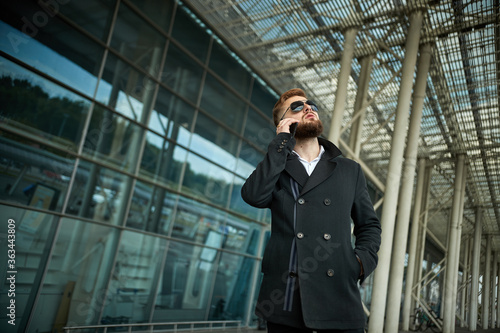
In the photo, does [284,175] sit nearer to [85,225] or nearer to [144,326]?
[85,225]

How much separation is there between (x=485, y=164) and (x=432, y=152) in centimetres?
306

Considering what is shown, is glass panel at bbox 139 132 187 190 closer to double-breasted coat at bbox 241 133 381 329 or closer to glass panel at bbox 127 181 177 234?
glass panel at bbox 127 181 177 234

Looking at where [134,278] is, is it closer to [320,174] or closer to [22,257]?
[22,257]

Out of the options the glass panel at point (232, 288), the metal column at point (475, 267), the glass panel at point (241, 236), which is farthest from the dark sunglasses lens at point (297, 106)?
the metal column at point (475, 267)

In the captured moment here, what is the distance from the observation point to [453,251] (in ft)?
77.0

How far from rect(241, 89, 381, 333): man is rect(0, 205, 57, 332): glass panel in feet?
24.4

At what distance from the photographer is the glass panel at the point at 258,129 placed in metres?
15.1

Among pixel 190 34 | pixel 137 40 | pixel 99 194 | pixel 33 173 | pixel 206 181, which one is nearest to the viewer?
pixel 33 173

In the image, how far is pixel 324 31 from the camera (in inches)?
510

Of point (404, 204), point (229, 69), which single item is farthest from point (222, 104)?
point (404, 204)

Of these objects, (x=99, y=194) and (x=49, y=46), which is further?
(x=99, y=194)

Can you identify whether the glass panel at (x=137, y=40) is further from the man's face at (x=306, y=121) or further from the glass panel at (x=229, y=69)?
the man's face at (x=306, y=121)

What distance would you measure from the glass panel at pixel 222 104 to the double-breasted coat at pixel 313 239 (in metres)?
11.0

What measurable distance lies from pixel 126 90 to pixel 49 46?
2.08 m
